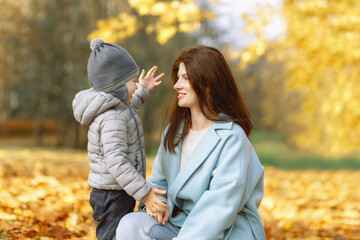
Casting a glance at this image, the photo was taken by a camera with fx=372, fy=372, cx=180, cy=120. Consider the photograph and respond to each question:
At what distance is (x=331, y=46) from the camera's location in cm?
666

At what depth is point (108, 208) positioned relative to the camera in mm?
2133

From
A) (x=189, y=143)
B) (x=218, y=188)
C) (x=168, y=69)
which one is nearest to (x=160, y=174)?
(x=189, y=143)

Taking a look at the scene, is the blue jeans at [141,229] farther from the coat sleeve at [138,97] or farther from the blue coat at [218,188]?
the coat sleeve at [138,97]

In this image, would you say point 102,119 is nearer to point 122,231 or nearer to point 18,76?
point 122,231

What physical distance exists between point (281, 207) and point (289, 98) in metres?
25.0

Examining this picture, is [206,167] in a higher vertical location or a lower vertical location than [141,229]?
higher

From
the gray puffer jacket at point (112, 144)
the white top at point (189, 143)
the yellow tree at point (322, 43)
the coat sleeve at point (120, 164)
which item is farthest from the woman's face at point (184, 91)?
the yellow tree at point (322, 43)

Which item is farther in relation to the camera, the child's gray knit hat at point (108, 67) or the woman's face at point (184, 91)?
the woman's face at point (184, 91)

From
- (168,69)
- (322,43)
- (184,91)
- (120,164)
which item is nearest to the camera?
(120,164)

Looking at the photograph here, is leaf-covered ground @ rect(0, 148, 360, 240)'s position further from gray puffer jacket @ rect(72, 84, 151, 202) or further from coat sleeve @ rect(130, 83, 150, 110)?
coat sleeve @ rect(130, 83, 150, 110)

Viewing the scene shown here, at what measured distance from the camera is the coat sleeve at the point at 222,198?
1.91m

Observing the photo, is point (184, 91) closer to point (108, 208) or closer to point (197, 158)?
point (197, 158)

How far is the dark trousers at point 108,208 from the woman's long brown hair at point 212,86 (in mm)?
415

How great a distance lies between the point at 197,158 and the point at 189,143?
0.21 meters
